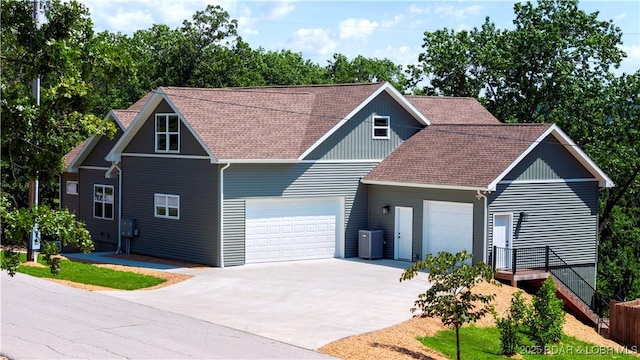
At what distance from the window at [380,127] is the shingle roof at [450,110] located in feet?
13.6

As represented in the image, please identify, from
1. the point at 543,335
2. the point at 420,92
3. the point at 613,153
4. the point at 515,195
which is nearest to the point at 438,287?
the point at 543,335

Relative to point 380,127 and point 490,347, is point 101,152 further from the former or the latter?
point 490,347

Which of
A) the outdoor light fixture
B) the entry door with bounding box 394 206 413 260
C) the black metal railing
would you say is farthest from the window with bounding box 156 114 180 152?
the outdoor light fixture

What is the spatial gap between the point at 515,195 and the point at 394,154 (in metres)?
5.41

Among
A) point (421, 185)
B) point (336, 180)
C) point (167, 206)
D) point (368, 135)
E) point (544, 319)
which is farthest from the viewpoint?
point (368, 135)

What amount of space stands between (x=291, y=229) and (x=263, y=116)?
4.30m

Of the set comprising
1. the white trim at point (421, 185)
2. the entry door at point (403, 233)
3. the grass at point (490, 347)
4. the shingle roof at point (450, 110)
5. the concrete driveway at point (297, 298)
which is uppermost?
the shingle roof at point (450, 110)

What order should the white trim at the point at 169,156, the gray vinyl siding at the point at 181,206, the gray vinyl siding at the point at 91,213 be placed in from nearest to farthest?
the gray vinyl siding at the point at 181,206, the white trim at the point at 169,156, the gray vinyl siding at the point at 91,213

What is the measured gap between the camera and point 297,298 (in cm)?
2255

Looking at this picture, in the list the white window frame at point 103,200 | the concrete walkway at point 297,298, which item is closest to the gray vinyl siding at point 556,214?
the concrete walkway at point 297,298

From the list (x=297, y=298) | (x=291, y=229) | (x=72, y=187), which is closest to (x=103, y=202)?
(x=72, y=187)

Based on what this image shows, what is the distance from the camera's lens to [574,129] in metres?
41.1

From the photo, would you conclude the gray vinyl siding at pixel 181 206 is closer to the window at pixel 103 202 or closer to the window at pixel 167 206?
the window at pixel 167 206

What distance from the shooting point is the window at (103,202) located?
33406mm
